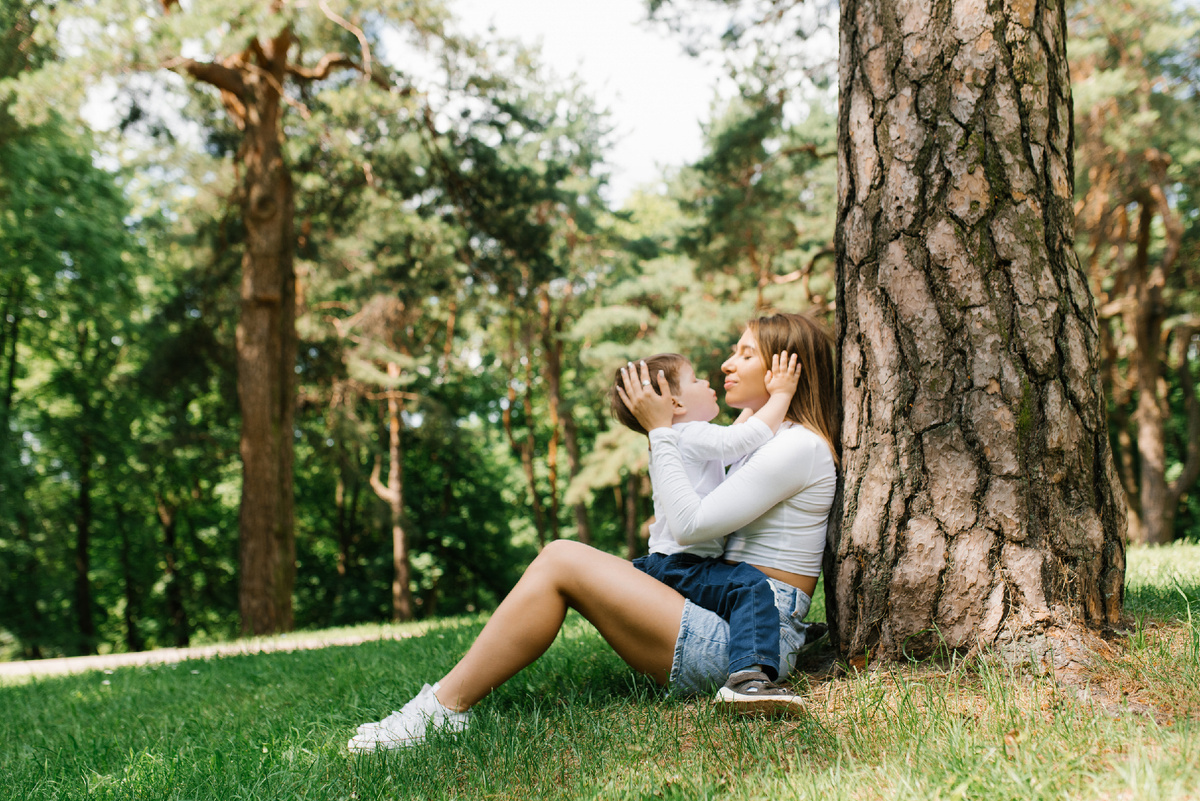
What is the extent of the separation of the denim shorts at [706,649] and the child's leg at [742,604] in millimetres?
43

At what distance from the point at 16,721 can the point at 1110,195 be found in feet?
50.0

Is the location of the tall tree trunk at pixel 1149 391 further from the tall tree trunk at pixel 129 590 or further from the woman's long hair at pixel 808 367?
the tall tree trunk at pixel 129 590

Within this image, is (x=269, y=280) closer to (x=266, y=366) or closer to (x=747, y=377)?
(x=266, y=366)

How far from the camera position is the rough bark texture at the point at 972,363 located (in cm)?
230

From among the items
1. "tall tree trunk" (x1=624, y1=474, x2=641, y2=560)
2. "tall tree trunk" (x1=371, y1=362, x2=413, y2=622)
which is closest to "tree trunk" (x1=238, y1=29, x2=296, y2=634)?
"tall tree trunk" (x1=371, y1=362, x2=413, y2=622)

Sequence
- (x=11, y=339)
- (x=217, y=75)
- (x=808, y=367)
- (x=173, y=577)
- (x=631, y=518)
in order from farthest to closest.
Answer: (x=173, y=577)
(x=631, y=518)
(x=11, y=339)
(x=217, y=75)
(x=808, y=367)

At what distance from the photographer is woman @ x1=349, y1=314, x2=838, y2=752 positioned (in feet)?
8.10

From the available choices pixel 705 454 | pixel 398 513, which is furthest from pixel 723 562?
pixel 398 513

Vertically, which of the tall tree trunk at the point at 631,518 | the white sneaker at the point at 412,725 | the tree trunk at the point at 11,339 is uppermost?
the tree trunk at the point at 11,339

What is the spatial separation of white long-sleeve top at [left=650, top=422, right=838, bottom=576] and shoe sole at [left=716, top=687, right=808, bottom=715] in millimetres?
514

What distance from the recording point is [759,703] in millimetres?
2145

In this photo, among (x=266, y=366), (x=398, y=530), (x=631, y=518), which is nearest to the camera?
(x=266, y=366)

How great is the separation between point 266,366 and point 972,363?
8917mm

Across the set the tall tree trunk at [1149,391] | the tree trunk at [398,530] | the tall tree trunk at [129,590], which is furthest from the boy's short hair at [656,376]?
the tall tree trunk at [129,590]
